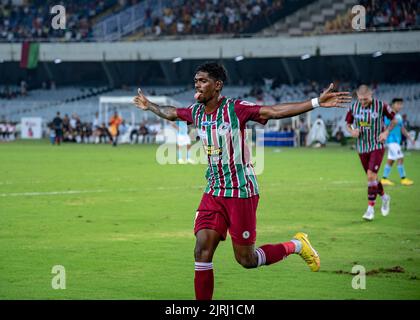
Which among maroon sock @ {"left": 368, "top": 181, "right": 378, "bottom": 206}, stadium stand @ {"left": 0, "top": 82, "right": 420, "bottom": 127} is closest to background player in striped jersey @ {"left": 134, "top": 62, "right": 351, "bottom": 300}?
maroon sock @ {"left": 368, "top": 181, "right": 378, "bottom": 206}

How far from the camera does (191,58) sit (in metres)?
66.5

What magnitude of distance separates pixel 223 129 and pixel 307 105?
90 cm

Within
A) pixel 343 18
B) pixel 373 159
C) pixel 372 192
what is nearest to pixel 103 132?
pixel 343 18

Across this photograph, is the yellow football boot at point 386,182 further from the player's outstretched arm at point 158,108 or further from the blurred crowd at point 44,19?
the blurred crowd at point 44,19

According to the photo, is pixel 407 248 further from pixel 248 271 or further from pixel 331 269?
pixel 248 271

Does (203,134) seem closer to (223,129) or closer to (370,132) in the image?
(223,129)

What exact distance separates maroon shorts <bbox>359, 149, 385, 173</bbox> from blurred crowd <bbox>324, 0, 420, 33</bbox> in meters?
42.1

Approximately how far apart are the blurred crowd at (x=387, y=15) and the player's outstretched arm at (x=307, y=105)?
166 feet

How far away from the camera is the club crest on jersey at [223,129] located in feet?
31.2

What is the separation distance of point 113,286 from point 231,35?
56460mm

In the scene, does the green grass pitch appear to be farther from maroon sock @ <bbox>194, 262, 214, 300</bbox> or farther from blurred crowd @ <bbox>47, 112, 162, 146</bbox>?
blurred crowd @ <bbox>47, 112, 162, 146</bbox>

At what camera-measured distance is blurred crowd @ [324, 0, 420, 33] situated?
194ft

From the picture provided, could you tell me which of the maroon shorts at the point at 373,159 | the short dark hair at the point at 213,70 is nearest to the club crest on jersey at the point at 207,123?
the short dark hair at the point at 213,70

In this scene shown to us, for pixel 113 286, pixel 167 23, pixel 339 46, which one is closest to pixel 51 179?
pixel 113 286
